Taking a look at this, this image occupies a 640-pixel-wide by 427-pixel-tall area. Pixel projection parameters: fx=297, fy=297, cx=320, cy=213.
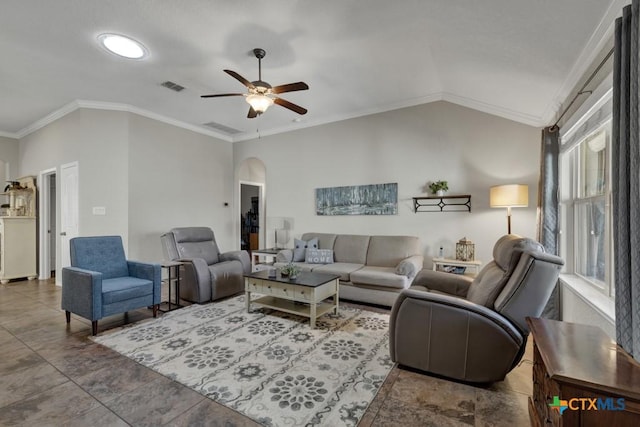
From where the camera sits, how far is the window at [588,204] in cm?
227

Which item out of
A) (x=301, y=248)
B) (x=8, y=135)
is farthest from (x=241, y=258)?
(x=8, y=135)

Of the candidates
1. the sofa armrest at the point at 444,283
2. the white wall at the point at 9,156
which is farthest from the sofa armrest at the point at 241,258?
the white wall at the point at 9,156

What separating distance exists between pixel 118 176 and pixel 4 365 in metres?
3.08

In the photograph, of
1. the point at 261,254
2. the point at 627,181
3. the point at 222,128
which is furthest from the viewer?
the point at 222,128

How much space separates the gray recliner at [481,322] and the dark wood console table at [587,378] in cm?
47

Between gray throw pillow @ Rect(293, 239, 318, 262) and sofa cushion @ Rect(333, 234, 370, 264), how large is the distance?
1.15ft

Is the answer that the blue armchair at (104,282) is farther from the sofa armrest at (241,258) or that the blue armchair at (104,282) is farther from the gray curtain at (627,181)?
the gray curtain at (627,181)

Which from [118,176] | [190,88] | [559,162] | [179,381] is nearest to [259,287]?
[179,381]

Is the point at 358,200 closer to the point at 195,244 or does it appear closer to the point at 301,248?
the point at 301,248

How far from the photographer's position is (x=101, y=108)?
15.3 feet

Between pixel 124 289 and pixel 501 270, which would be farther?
pixel 124 289

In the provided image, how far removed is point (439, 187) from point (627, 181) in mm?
2864

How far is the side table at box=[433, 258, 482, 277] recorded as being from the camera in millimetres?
3759

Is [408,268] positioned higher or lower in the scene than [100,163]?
lower
